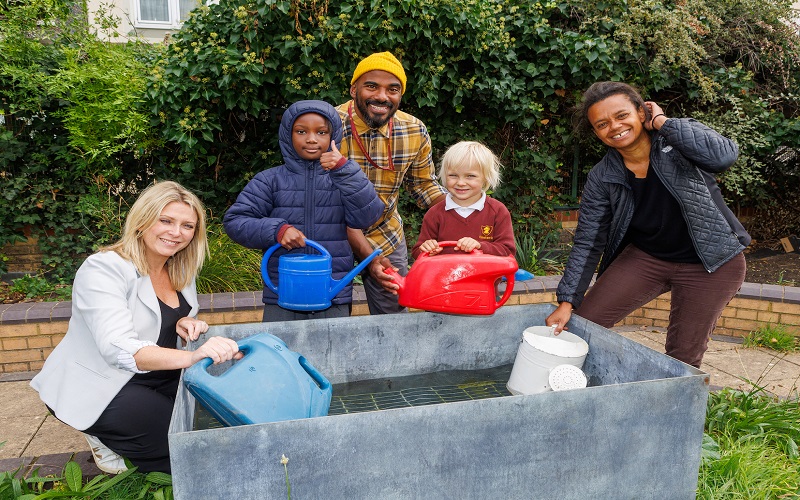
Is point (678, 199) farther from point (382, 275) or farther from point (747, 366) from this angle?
point (747, 366)

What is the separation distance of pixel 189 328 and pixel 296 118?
0.91 metres

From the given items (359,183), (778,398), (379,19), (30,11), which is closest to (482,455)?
(359,183)

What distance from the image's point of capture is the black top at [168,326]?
2.10m

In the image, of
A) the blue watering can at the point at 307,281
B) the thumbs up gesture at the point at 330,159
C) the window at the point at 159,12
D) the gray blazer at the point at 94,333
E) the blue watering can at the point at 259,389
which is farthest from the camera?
the window at the point at 159,12

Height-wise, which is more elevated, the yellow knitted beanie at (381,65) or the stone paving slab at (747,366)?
the yellow knitted beanie at (381,65)

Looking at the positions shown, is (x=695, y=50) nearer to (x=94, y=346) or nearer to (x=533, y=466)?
(x=533, y=466)

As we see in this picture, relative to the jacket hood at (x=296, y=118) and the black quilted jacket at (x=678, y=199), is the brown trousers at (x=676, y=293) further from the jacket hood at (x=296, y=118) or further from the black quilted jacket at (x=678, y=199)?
the jacket hood at (x=296, y=118)

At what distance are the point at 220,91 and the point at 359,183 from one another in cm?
212

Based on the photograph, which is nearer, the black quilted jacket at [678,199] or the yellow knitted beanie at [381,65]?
the black quilted jacket at [678,199]

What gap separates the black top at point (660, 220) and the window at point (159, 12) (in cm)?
A: 891

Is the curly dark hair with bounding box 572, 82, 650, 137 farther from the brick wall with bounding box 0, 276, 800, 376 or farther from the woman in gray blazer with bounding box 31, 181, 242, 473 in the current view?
the woman in gray blazer with bounding box 31, 181, 242, 473

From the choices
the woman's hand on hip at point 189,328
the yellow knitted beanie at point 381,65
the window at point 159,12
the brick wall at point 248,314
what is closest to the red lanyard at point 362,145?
the yellow knitted beanie at point 381,65

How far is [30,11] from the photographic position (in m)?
4.23

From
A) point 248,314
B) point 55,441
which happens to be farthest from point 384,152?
point 55,441
